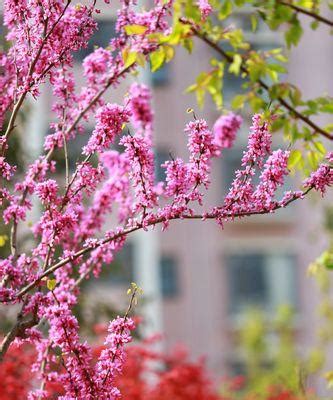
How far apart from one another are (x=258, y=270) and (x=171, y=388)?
523 inches

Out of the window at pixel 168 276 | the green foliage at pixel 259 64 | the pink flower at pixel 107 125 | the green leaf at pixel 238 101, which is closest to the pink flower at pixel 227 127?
the green foliage at pixel 259 64

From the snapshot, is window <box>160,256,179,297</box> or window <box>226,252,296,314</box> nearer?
window <box>160,256,179,297</box>

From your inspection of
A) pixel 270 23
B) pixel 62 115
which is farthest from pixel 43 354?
pixel 270 23

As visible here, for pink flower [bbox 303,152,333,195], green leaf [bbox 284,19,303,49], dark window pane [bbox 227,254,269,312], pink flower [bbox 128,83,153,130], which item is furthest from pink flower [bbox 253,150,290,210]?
dark window pane [bbox 227,254,269,312]

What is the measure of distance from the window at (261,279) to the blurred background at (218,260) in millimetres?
23

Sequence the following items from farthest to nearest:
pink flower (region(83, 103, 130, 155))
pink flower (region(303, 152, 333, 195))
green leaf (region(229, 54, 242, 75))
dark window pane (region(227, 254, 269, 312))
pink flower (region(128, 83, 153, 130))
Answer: dark window pane (region(227, 254, 269, 312)) < pink flower (region(83, 103, 130, 155)) < pink flower (region(303, 152, 333, 195)) < pink flower (region(128, 83, 153, 130)) < green leaf (region(229, 54, 242, 75))

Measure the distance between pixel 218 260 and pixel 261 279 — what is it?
1.10 m

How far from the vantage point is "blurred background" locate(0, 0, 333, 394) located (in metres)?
22.2

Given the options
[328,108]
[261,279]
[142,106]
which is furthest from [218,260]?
[328,108]

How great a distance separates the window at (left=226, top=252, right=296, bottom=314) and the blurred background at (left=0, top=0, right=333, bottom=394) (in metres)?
0.02

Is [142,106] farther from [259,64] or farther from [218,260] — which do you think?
[218,260]

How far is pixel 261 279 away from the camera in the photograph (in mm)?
23141

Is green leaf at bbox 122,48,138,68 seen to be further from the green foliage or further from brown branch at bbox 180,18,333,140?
brown branch at bbox 180,18,333,140

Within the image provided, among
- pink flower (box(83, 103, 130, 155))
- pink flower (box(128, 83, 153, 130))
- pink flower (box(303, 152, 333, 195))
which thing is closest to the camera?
pink flower (box(128, 83, 153, 130))
